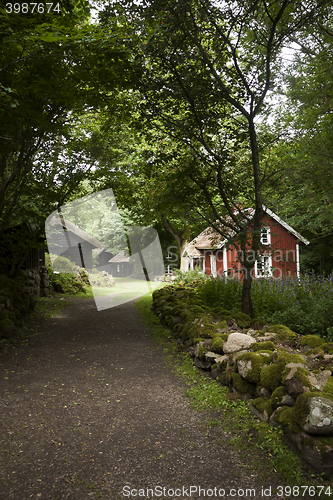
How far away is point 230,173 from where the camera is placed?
8648 millimetres

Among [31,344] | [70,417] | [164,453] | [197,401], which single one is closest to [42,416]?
[70,417]

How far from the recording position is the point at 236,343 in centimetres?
503

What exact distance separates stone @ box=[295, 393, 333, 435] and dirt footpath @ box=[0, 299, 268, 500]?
69 cm

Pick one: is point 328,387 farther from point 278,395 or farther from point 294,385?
point 278,395

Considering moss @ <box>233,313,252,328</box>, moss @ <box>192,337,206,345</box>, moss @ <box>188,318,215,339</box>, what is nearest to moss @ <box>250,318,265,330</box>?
moss @ <box>233,313,252,328</box>

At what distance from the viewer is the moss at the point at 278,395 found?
11.8ft

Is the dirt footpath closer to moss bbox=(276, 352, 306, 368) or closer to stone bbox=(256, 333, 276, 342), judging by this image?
moss bbox=(276, 352, 306, 368)

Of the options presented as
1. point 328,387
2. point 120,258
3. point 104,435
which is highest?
point 120,258

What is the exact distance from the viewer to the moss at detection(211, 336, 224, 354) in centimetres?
532

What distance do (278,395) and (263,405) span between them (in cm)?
30

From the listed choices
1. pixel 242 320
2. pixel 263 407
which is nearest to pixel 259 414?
pixel 263 407

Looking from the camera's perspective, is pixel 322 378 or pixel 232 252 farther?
pixel 232 252

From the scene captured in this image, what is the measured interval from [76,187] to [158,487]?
9887 millimetres

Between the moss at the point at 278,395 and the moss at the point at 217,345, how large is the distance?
5.39 ft
